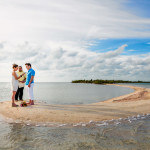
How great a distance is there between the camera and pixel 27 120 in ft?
22.9

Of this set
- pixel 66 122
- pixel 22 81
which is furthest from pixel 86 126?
pixel 22 81

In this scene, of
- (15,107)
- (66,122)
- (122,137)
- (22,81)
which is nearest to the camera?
(122,137)

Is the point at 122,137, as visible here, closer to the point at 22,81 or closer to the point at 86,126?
the point at 86,126

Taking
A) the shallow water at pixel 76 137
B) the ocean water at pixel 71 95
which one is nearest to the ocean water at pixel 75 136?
the shallow water at pixel 76 137

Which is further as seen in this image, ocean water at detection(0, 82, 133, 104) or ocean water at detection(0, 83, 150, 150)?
ocean water at detection(0, 82, 133, 104)

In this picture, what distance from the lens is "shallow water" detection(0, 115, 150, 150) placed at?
171 inches

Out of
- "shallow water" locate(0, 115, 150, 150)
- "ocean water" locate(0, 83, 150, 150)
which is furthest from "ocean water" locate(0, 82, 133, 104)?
"shallow water" locate(0, 115, 150, 150)

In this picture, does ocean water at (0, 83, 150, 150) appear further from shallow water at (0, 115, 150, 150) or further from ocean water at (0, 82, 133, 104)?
ocean water at (0, 82, 133, 104)

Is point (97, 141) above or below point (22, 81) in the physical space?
below

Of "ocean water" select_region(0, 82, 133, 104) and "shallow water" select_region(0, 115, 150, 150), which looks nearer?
"shallow water" select_region(0, 115, 150, 150)

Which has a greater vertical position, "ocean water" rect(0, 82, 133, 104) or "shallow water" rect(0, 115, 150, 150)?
"shallow water" rect(0, 115, 150, 150)

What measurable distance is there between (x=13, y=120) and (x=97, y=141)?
4.22 m

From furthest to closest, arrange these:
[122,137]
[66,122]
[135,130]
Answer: [66,122] < [135,130] < [122,137]

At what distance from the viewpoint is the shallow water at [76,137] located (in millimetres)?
4332
